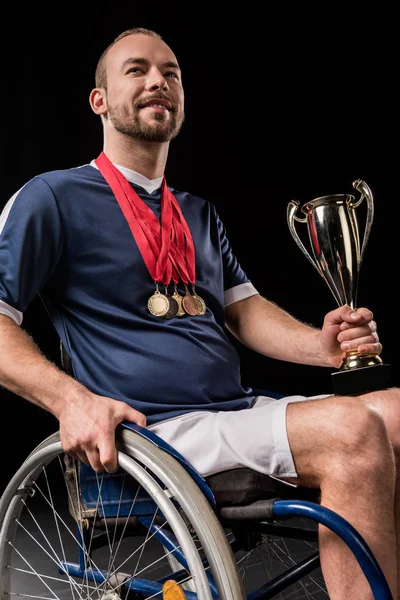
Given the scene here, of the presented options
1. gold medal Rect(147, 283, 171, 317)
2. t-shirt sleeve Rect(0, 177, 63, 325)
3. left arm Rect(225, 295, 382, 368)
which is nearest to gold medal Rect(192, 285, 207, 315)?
gold medal Rect(147, 283, 171, 317)

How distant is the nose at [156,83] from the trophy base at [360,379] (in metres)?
0.84

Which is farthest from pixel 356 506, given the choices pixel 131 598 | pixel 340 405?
pixel 131 598

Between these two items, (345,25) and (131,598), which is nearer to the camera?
(131,598)

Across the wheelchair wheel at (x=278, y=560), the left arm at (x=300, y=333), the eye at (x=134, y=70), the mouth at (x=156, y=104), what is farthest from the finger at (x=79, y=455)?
the eye at (x=134, y=70)

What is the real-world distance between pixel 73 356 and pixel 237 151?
3249mm

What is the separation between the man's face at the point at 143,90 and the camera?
72.6 inches

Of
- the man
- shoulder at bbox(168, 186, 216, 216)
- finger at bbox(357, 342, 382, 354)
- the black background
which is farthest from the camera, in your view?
the black background

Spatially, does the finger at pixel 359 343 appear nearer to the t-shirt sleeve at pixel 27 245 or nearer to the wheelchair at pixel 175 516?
the wheelchair at pixel 175 516

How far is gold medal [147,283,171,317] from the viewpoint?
167 centimetres

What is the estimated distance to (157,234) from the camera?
1.80m

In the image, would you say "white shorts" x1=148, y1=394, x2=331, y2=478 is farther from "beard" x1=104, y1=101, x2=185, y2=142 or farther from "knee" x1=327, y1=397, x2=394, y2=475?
"beard" x1=104, y1=101, x2=185, y2=142

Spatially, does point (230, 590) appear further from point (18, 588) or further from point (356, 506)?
point (18, 588)

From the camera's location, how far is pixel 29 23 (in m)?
4.13

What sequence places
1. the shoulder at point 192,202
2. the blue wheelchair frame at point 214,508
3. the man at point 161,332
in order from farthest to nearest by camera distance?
the shoulder at point 192,202, the man at point 161,332, the blue wheelchair frame at point 214,508
